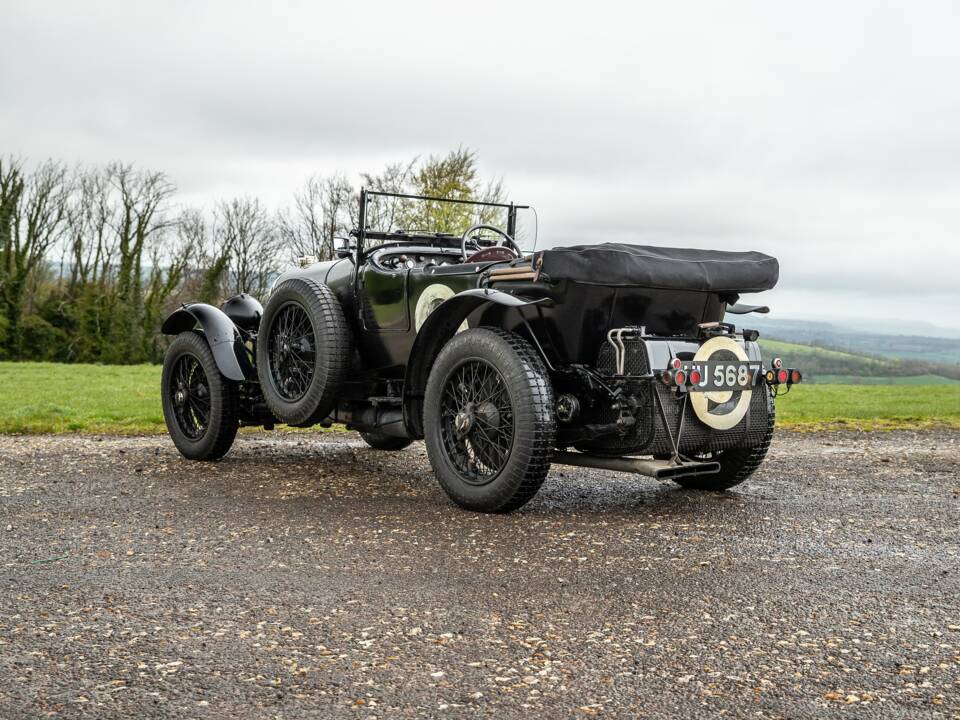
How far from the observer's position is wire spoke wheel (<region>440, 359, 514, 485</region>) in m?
5.72

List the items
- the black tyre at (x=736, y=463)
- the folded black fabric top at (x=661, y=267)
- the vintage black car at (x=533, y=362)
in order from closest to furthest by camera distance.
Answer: the folded black fabric top at (x=661, y=267) → the vintage black car at (x=533, y=362) → the black tyre at (x=736, y=463)

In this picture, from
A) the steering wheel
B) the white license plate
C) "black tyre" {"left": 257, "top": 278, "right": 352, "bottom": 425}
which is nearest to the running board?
the white license plate

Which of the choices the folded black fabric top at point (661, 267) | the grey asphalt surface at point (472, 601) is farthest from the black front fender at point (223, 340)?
the folded black fabric top at point (661, 267)

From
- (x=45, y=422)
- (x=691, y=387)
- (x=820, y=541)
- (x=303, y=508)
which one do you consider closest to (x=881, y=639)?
(x=820, y=541)

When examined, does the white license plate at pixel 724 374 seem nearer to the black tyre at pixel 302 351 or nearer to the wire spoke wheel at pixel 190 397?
the black tyre at pixel 302 351

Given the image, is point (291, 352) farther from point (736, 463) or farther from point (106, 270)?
point (106, 270)

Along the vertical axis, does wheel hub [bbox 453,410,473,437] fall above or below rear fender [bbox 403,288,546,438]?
below

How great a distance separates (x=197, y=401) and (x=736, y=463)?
15.2 feet

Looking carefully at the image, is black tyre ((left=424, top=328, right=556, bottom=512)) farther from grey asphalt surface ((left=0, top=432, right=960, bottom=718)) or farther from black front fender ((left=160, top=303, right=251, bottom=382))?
black front fender ((left=160, top=303, right=251, bottom=382))

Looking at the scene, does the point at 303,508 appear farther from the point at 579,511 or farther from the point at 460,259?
the point at 460,259

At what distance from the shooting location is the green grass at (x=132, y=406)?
37.7 ft

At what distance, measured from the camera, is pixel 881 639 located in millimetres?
3492

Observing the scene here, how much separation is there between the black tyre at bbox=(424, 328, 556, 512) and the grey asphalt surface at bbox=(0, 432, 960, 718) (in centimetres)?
21

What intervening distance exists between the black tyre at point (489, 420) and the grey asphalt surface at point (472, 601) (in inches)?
8.2
